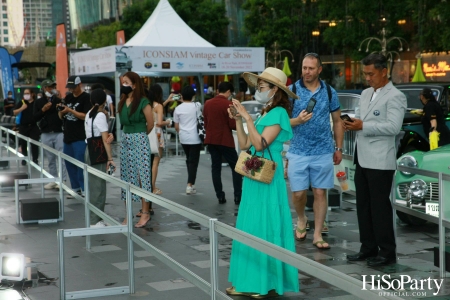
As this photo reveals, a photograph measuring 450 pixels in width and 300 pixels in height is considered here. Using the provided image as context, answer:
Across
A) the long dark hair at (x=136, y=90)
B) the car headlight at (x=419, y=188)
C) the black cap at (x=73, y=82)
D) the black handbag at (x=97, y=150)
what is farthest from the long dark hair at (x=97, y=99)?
the car headlight at (x=419, y=188)

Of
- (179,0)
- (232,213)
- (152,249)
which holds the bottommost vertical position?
(232,213)

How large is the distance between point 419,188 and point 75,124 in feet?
19.0

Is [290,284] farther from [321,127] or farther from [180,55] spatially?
[180,55]

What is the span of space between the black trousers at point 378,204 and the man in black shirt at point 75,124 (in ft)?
18.4

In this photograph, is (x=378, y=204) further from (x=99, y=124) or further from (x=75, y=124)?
(x=75, y=124)

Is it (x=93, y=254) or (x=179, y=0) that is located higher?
(x=179, y=0)

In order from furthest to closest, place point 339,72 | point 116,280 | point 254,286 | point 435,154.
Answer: point 339,72 → point 435,154 → point 116,280 → point 254,286

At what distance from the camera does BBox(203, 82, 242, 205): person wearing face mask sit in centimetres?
1120

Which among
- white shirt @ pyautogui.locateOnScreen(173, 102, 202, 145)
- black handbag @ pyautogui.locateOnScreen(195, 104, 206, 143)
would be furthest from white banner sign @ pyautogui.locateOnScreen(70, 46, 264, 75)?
black handbag @ pyautogui.locateOnScreen(195, 104, 206, 143)

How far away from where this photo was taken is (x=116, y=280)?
6.74 m

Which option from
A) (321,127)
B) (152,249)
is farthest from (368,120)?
(152,249)

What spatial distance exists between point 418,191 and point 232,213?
3.34 metres

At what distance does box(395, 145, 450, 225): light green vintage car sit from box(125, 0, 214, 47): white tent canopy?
18.2 m

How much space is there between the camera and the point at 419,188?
7.77m
